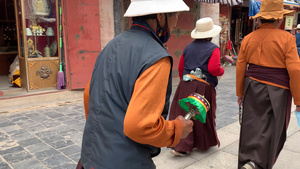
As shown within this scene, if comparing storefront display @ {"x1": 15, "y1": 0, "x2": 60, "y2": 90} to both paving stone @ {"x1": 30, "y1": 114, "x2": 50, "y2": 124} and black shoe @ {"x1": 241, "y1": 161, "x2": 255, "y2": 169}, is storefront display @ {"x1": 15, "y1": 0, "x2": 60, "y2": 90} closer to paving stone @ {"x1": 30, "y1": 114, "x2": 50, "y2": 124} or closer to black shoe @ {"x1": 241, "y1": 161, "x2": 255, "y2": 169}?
paving stone @ {"x1": 30, "y1": 114, "x2": 50, "y2": 124}

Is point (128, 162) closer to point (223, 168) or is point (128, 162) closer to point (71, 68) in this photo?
point (223, 168)

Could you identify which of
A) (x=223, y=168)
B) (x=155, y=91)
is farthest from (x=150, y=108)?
(x=223, y=168)

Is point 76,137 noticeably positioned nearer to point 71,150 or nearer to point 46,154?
point 71,150

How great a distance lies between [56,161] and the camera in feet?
10.8

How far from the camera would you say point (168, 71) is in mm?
1331

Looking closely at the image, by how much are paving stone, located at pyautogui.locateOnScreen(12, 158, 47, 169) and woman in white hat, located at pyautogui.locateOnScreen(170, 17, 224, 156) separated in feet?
5.48

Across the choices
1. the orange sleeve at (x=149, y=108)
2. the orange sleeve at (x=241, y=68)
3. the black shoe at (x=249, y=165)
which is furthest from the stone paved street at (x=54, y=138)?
the orange sleeve at (x=149, y=108)

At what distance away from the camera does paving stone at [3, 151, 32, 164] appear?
10.9 feet

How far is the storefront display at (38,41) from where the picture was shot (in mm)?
6020

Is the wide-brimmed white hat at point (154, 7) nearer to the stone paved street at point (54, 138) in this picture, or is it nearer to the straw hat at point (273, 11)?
Result: the straw hat at point (273, 11)

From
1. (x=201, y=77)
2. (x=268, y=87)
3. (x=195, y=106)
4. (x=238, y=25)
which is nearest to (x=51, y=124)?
(x=201, y=77)

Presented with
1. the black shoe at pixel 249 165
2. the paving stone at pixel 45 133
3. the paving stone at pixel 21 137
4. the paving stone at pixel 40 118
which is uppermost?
the black shoe at pixel 249 165

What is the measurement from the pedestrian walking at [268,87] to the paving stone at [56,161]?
2.11m

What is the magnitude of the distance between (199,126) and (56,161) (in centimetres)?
187
